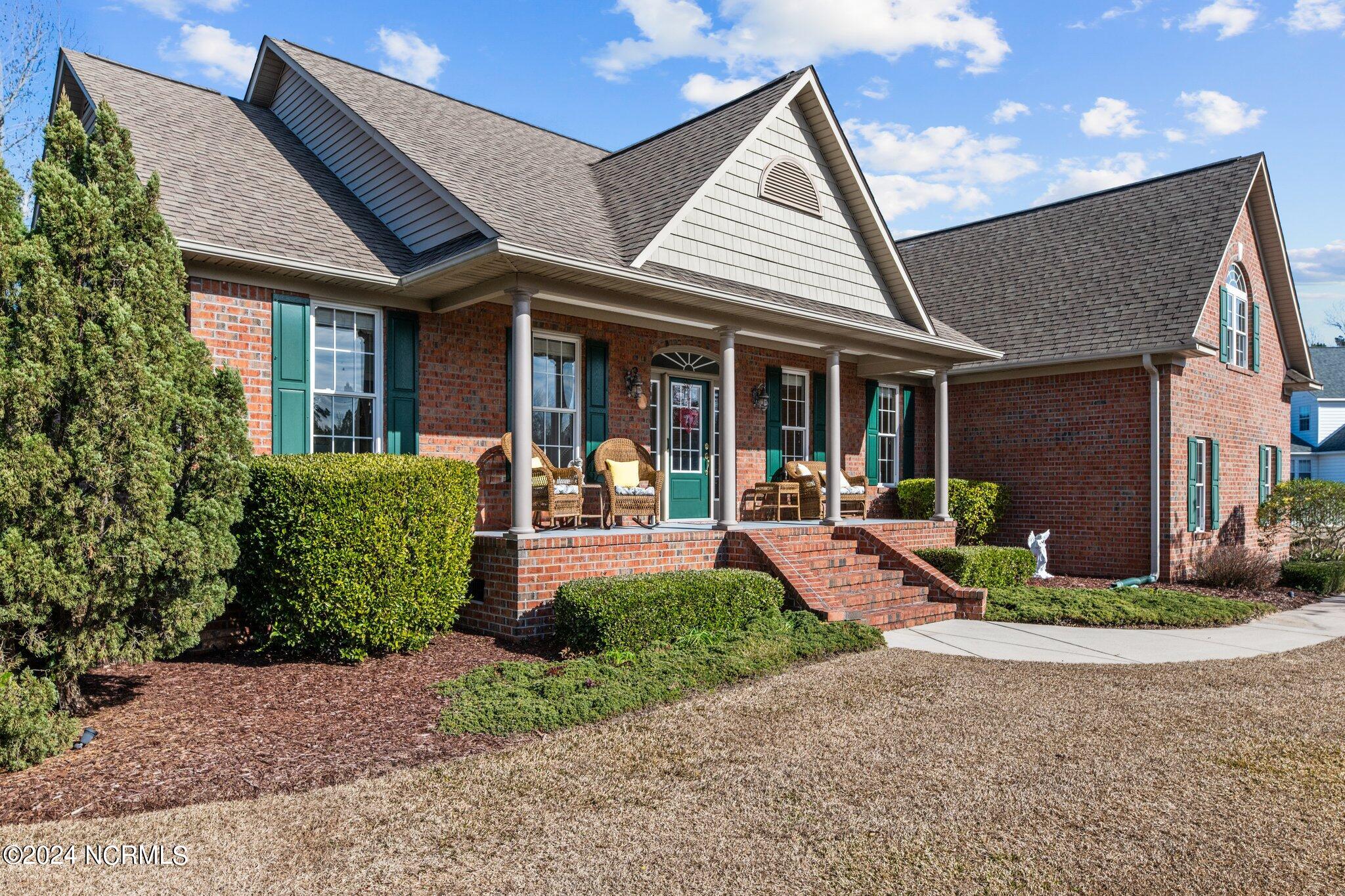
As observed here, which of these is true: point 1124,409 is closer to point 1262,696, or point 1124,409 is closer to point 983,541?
point 983,541

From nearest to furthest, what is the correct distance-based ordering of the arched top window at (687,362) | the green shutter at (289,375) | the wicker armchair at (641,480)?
the green shutter at (289,375), the wicker armchair at (641,480), the arched top window at (687,362)

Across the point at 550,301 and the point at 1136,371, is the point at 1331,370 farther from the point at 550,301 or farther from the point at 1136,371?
the point at 550,301

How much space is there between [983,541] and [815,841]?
1226cm

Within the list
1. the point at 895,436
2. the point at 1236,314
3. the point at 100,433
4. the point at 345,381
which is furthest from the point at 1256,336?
the point at 100,433

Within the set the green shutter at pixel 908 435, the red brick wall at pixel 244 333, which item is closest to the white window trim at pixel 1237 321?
the green shutter at pixel 908 435

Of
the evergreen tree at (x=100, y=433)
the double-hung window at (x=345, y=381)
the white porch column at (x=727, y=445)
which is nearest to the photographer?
the evergreen tree at (x=100, y=433)

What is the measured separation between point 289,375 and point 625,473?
397 centimetres

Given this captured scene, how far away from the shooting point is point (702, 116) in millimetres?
12680

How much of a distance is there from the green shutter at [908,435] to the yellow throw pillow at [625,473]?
22.2 ft

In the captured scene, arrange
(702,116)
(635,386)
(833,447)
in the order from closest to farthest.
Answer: (635,386)
(833,447)
(702,116)

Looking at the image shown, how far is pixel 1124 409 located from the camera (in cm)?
1399

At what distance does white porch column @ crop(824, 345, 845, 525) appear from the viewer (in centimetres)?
1148

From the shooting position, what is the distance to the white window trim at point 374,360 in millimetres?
8648
